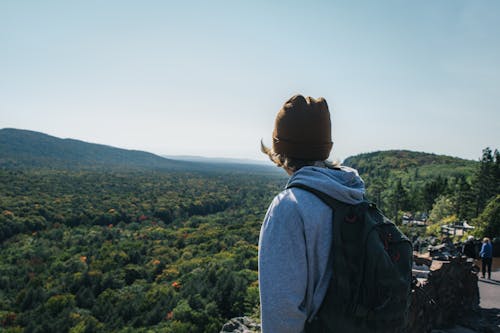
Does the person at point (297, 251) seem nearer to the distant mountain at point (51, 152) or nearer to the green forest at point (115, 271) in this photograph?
the green forest at point (115, 271)

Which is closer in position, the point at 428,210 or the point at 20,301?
the point at 20,301

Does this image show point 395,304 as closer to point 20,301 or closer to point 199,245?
point 20,301

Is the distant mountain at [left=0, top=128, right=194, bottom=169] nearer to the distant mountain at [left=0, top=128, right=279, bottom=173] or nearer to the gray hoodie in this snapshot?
the distant mountain at [left=0, top=128, right=279, bottom=173]

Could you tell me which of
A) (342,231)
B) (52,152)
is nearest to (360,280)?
(342,231)

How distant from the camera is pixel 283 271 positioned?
1269 millimetres

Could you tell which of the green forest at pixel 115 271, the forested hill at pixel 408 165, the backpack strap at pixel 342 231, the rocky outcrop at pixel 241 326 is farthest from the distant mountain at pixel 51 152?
the backpack strap at pixel 342 231

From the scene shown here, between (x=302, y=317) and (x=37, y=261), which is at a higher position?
(x=302, y=317)

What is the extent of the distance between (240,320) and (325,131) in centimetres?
597

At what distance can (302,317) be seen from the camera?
4.21 ft

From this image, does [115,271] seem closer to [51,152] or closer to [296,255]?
[296,255]

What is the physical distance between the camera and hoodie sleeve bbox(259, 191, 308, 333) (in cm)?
126

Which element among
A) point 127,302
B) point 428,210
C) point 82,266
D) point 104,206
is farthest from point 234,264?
point 428,210

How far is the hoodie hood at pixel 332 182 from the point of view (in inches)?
52.9

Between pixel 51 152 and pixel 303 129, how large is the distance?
157m
